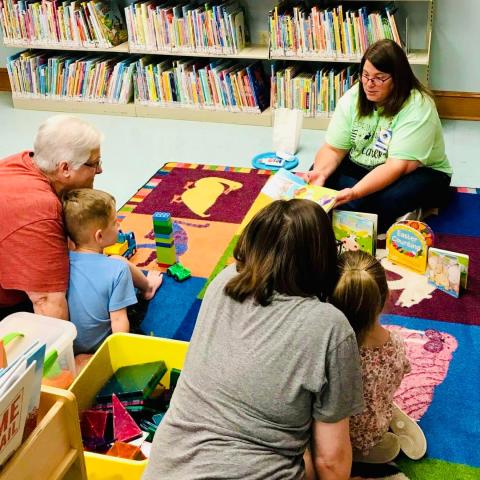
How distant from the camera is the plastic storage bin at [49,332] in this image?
1.86 meters

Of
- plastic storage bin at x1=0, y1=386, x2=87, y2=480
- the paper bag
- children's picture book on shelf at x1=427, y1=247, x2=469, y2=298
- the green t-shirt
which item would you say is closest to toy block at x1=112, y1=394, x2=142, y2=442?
plastic storage bin at x1=0, y1=386, x2=87, y2=480

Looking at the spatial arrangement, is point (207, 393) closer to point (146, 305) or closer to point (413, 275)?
point (146, 305)

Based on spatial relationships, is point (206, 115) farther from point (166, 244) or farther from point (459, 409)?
point (459, 409)

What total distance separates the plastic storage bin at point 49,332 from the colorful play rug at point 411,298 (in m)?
0.52

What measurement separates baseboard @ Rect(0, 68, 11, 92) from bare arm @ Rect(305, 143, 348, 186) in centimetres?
320

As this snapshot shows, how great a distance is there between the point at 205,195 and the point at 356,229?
3.14ft

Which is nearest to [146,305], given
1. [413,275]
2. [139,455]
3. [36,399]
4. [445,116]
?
[139,455]

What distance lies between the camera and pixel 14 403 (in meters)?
1.20

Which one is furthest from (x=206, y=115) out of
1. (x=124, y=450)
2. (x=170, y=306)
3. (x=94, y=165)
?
(x=124, y=450)

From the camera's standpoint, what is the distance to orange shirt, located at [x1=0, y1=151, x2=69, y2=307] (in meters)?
1.94

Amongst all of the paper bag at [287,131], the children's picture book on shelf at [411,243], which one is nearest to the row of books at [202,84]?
the paper bag at [287,131]

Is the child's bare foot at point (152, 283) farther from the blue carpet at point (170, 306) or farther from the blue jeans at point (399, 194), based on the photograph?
the blue jeans at point (399, 194)

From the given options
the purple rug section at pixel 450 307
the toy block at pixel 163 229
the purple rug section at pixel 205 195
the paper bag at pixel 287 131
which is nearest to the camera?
the purple rug section at pixel 450 307

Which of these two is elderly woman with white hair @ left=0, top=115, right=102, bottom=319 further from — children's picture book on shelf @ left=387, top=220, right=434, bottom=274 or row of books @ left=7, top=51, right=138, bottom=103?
row of books @ left=7, top=51, right=138, bottom=103
